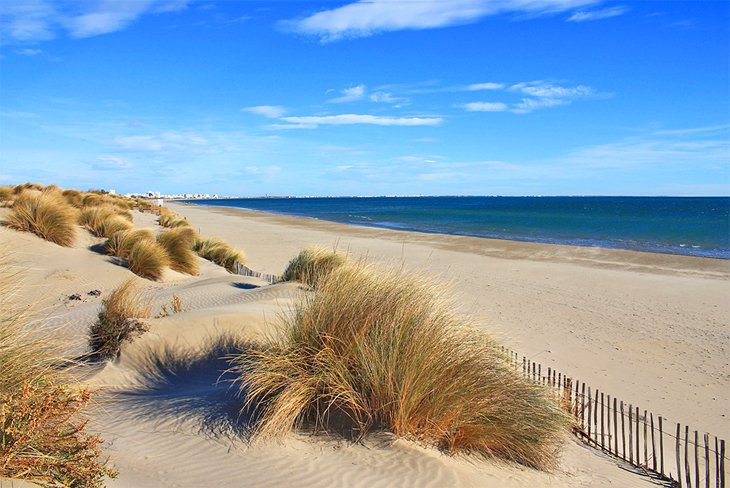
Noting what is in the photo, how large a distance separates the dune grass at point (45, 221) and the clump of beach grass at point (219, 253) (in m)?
4.81

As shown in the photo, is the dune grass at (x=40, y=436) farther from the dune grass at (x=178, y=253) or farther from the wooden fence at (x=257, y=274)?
the dune grass at (x=178, y=253)

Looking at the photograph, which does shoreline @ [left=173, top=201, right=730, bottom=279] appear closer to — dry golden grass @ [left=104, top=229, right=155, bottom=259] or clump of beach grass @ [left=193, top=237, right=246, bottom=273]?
clump of beach grass @ [left=193, top=237, right=246, bottom=273]

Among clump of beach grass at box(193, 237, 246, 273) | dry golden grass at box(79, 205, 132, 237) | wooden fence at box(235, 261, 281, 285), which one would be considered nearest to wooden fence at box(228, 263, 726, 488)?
wooden fence at box(235, 261, 281, 285)

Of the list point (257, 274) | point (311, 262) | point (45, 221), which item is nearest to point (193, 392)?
point (311, 262)

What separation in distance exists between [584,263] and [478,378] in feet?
70.0

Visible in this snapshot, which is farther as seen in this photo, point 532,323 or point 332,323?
point 532,323

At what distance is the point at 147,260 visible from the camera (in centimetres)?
1497

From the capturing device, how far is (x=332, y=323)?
209 inches

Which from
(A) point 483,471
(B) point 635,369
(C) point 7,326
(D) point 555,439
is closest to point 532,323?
(B) point 635,369

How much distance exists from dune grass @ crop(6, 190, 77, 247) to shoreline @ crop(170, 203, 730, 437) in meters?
6.88

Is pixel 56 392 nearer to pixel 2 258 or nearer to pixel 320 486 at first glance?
pixel 320 486

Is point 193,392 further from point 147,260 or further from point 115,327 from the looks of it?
point 147,260

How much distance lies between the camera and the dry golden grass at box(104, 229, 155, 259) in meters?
15.8

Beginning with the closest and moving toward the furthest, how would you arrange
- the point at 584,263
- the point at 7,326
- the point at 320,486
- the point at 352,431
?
the point at 320,486
the point at 7,326
the point at 352,431
the point at 584,263
